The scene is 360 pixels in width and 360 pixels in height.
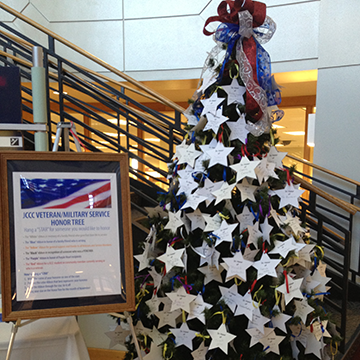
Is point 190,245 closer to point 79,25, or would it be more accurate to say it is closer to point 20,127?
point 20,127

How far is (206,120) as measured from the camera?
5.18 feet

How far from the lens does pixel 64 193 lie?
1276 mm

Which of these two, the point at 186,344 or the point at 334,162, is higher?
the point at 334,162

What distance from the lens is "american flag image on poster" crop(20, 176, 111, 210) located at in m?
1.25

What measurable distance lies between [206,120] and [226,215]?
47cm

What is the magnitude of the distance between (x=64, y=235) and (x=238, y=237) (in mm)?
735

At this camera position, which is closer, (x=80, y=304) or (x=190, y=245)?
(x=80, y=304)

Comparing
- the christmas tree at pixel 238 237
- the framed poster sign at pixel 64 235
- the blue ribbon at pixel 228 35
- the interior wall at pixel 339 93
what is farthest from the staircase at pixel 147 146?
the blue ribbon at pixel 228 35

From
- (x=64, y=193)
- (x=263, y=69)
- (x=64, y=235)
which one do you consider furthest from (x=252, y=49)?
(x=64, y=235)

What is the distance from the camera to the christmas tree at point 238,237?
4.71 feet

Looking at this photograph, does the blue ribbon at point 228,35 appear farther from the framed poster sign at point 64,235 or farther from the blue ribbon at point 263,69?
the framed poster sign at point 64,235

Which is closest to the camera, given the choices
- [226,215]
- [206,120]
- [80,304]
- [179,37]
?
[80,304]

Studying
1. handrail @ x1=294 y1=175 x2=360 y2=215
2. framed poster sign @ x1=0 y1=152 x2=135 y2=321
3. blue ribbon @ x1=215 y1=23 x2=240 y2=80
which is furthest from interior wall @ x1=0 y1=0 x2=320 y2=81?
framed poster sign @ x1=0 y1=152 x2=135 y2=321

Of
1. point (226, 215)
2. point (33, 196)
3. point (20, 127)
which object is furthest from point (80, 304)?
point (20, 127)
